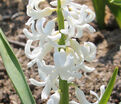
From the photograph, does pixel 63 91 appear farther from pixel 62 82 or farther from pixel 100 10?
pixel 100 10

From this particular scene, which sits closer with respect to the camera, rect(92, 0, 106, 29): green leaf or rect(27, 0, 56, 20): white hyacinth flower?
rect(27, 0, 56, 20): white hyacinth flower

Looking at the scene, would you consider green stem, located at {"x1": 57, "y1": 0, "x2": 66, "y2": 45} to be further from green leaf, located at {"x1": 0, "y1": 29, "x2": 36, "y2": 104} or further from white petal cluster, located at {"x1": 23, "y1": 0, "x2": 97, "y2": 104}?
green leaf, located at {"x1": 0, "y1": 29, "x2": 36, "y2": 104}

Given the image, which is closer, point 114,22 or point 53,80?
point 53,80

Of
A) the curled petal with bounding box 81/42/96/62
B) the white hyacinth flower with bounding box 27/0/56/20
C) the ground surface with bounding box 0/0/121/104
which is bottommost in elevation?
the ground surface with bounding box 0/0/121/104

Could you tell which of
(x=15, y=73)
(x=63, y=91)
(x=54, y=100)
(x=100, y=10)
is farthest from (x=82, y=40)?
(x=54, y=100)

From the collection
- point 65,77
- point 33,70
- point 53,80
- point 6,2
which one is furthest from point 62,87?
point 6,2

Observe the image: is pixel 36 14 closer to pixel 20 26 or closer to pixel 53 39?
pixel 53 39

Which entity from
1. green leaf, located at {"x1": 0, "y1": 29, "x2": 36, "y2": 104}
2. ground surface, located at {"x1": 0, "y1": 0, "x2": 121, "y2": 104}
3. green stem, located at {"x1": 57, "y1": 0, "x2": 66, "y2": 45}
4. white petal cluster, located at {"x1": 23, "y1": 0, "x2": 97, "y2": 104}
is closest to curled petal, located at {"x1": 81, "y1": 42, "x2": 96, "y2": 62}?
white petal cluster, located at {"x1": 23, "y1": 0, "x2": 97, "y2": 104}
